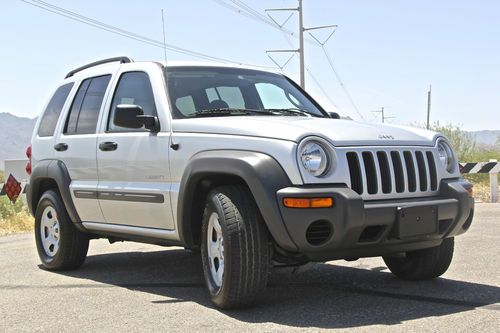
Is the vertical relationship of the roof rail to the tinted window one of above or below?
above

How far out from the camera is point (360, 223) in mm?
4383

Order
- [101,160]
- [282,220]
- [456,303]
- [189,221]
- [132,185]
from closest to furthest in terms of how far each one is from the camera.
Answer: [282,220]
[456,303]
[189,221]
[132,185]
[101,160]

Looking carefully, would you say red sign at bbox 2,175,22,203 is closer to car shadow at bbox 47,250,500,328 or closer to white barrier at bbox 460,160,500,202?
car shadow at bbox 47,250,500,328

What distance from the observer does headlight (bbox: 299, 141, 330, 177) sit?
448cm

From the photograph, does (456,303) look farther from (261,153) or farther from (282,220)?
(261,153)

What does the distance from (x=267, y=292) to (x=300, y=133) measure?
1558 mm

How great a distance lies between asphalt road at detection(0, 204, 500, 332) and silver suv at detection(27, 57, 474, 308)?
0.90 ft

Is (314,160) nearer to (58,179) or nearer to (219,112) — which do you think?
(219,112)

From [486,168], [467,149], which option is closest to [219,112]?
[486,168]

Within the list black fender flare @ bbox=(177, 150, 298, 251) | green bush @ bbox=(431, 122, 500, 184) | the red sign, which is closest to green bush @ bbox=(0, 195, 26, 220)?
the red sign

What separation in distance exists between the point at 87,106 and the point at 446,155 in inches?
136

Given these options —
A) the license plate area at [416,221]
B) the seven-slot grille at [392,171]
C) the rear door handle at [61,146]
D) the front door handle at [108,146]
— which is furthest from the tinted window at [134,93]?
the license plate area at [416,221]

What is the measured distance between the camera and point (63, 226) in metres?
6.84

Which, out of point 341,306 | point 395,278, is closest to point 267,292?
point 341,306
